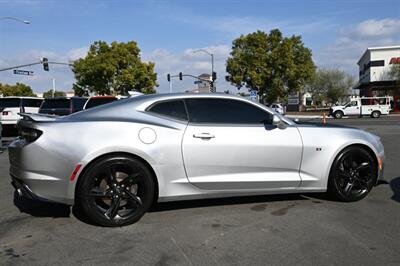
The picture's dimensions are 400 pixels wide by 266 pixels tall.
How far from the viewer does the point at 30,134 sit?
4.41 metres

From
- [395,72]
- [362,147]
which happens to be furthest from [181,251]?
[395,72]

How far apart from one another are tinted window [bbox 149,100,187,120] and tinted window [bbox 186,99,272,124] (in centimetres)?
9

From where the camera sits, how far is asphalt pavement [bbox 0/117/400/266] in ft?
11.7

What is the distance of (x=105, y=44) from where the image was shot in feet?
172

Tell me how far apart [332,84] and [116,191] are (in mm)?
73251

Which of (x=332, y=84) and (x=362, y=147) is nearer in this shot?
(x=362, y=147)

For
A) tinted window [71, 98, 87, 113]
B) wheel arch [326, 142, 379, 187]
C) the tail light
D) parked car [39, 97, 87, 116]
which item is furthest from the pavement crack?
tinted window [71, 98, 87, 113]

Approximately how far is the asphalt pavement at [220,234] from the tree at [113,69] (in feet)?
153

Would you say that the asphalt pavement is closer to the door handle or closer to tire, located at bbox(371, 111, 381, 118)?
the door handle

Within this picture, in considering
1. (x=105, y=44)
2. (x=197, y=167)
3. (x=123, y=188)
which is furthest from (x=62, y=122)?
(x=105, y=44)

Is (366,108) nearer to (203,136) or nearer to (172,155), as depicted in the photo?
(203,136)

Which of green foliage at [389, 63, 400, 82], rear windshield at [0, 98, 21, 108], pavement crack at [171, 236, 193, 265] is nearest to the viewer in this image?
pavement crack at [171, 236, 193, 265]

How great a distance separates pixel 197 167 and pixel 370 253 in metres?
1.98

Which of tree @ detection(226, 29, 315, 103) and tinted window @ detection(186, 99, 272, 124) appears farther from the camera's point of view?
tree @ detection(226, 29, 315, 103)
